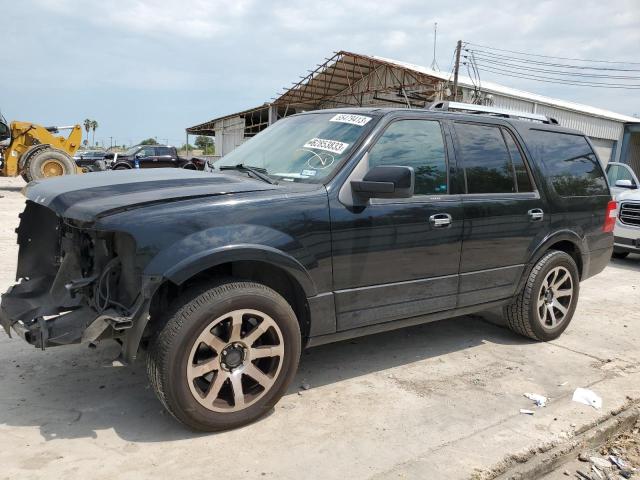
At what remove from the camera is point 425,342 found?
15.4 feet

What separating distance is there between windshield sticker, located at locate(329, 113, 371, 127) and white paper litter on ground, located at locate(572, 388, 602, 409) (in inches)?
94.8

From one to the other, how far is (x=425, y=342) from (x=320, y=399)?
1526 millimetres

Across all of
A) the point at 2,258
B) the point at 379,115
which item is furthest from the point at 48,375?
the point at 2,258

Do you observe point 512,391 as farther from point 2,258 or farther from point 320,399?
point 2,258

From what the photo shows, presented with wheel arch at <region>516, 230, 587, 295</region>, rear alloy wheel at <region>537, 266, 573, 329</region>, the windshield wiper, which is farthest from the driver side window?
rear alloy wheel at <region>537, 266, 573, 329</region>

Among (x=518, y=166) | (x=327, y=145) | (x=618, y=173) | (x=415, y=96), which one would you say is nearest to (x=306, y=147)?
(x=327, y=145)

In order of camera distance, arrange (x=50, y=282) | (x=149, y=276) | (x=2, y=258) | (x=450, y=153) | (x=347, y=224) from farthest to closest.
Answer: (x=2, y=258) < (x=450, y=153) < (x=50, y=282) < (x=347, y=224) < (x=149, y=276)

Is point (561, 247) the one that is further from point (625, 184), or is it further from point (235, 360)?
point (625, 184)

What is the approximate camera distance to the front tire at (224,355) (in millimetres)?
2789

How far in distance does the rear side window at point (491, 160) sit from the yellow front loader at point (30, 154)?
47.5 ft

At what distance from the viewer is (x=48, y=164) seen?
51.2 feet

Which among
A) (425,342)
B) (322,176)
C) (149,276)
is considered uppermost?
(322,176)

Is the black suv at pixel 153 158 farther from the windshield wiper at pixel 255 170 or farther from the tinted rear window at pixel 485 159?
Result: the tinted rear window at pixel 485 159

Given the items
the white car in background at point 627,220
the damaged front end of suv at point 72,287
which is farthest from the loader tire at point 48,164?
the white car in background at point 627,220
